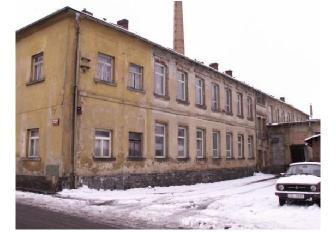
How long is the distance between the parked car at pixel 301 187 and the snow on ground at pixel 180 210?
313mm

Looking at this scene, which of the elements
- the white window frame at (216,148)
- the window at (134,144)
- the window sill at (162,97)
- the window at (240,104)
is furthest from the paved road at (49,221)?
the window at (240,104)

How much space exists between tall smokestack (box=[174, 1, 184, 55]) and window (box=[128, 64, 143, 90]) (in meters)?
11.3

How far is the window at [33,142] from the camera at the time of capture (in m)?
17.3

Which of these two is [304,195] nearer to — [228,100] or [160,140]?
[160,140]

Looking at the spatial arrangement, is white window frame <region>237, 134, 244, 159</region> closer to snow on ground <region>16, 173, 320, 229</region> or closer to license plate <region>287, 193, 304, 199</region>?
snow on ground <region>16, 173, 320, 229</region>

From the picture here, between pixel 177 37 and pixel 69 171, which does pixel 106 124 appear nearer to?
pixel 69 171

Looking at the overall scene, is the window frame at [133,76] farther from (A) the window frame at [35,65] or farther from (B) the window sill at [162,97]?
(A) the window frame at [35,65]

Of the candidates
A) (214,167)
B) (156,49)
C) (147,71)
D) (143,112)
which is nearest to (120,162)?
(143,112)

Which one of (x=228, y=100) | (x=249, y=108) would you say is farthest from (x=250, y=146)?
(x=228, y=100)

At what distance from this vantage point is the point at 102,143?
56.5 ft

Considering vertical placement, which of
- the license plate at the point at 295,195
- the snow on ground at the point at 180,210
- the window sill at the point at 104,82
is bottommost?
the snow on ground at the point at 180,210

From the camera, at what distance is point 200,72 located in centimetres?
2503

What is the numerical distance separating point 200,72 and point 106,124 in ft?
31.8

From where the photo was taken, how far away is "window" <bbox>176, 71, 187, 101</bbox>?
2300 cm
